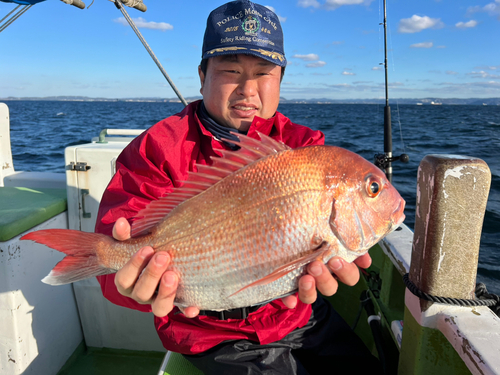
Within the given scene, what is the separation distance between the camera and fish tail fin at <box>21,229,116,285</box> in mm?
1564

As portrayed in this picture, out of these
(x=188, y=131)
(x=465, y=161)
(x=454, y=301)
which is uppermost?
(x=188, y=131)

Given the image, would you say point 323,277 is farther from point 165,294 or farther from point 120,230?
point 120,230

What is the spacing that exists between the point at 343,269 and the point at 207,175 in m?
0.80

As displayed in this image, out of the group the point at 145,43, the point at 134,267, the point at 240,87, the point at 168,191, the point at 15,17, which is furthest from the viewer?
the point at 145,43

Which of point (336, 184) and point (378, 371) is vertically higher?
Answer: point (336, 184)

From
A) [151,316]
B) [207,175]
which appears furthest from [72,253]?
[151,316]

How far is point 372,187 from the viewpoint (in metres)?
1.63

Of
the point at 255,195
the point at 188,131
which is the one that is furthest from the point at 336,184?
the point at 188,131

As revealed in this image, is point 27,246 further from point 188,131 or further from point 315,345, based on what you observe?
point 315,345

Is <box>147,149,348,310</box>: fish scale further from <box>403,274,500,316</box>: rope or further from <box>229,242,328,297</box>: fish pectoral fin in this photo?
<box>403,274,500,316</box>: rope

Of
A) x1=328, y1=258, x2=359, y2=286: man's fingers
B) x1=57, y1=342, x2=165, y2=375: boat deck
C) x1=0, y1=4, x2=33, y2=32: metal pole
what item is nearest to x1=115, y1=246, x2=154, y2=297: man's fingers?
x1=328, y1=258, x2=359, y2=286: man's fingers

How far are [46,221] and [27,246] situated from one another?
0.31 m

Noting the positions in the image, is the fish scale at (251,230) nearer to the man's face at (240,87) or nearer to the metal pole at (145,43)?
the man's face at (240,87)

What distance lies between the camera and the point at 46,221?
2.81 meters
